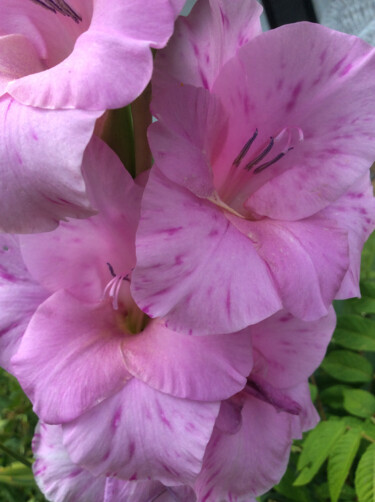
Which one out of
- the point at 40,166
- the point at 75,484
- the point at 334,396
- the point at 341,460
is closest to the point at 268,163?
the point at 40,166

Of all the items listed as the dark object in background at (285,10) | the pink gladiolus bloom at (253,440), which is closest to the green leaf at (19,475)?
the pink gladiolus bloom at (253,440)

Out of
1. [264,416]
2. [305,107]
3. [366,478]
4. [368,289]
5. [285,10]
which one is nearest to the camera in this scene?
[305,107]

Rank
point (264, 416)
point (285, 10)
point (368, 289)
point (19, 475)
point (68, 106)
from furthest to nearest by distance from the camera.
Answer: point (285, 10) < point (368, 289) < point (19, 475) < point (264, 416) < point (68, 106)

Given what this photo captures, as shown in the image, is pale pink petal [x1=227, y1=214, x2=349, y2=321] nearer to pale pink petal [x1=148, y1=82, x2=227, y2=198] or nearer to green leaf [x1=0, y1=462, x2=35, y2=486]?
pale pink petal [x1=148, y1=82, x2=227, y2=198]

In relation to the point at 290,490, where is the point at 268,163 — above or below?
above

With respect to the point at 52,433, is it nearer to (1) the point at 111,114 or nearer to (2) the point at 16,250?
(2) the point at 16,250

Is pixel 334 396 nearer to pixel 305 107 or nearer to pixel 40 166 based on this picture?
pixel 305 107

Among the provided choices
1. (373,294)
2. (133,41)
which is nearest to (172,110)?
(133,41)
